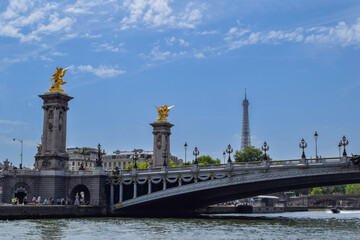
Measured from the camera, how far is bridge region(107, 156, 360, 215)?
187 feet

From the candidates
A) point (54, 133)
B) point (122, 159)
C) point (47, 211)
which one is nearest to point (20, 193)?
point (54, 133)

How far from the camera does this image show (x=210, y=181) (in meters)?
61.2

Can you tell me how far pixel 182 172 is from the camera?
63469 millimetres

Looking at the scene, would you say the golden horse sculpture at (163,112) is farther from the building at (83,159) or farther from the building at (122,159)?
the building at (122,159)

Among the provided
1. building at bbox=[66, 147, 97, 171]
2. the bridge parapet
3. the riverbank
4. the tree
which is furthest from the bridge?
building at bbox=[66, 147, 97, 171]

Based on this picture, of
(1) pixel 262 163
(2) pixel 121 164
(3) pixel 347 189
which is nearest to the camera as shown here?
(1) pixel 262 163

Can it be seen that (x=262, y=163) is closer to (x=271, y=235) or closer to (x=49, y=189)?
(x=271, y=235)

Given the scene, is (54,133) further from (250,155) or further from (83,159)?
(83,159)

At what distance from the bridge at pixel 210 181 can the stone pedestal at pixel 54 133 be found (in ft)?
23.6

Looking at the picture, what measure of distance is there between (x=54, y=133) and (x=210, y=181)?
21158 millimetres

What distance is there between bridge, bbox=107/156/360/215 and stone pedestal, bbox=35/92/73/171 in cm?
719

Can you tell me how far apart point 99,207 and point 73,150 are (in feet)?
389

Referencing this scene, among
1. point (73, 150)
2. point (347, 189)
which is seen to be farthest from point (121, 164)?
point (347, 189)

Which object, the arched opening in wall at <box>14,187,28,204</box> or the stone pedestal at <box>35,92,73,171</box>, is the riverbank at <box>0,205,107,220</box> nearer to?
the stone pedestal at <box>35,92,73,171</box>
